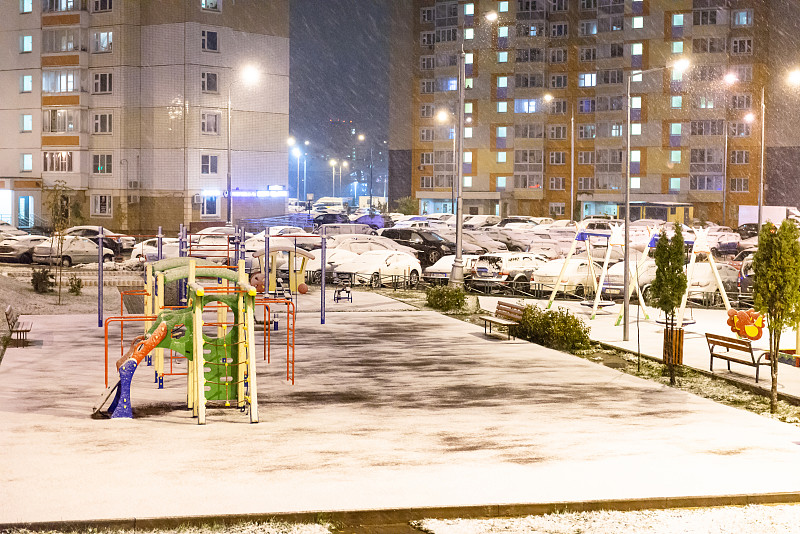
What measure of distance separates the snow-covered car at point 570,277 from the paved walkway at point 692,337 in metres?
0.66

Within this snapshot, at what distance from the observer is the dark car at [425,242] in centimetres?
4672

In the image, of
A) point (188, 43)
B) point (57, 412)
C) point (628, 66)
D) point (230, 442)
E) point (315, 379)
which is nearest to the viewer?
point (230, 442)

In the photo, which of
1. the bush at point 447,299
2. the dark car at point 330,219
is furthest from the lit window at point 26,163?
the bush at point 447,299

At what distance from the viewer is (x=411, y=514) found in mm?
10242

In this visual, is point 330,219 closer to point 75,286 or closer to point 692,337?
point 75,286

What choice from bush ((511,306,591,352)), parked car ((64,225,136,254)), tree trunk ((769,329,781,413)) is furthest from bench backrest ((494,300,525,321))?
parked car ((64,225,136,254))

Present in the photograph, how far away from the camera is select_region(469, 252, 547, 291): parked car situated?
35.8m

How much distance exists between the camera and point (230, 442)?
1304 cm

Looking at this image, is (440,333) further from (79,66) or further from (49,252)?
(79,66)

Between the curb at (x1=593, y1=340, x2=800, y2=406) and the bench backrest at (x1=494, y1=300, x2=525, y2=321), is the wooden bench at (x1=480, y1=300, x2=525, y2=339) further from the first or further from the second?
the curb at (x1=593, y1=340, x2=800, y2=406)

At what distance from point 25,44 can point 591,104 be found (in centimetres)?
5140

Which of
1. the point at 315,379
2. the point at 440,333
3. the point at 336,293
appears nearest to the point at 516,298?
the point at 336,293

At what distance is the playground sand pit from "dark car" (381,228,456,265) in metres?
17.2

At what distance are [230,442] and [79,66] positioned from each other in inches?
2430
